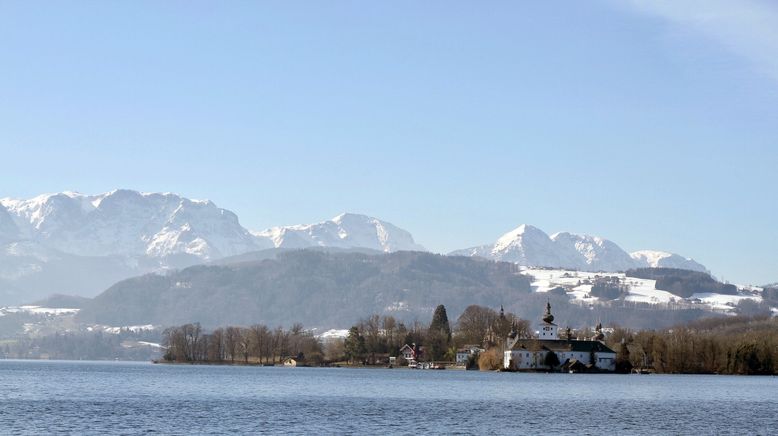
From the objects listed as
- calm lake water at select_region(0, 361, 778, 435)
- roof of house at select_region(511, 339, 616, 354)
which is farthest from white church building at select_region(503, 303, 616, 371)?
calm lake water at select_region(0, 361, 778, 435)

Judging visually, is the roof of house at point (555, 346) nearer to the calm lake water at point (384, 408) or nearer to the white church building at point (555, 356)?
the white church building at point (555, 356)

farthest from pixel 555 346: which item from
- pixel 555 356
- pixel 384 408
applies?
pixel 384 408

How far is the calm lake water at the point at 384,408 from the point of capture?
78188mm

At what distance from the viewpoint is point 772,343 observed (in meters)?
190

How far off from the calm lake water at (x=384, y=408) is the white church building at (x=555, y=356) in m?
51.2

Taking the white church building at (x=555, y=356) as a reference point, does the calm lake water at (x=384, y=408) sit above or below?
below

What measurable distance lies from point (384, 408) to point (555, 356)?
342ft

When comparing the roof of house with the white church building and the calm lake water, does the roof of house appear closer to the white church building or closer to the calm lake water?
the white church building

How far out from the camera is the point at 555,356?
196 meters

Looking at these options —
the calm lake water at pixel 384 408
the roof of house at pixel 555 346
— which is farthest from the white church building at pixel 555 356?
the calm lake water at pixel 384 408

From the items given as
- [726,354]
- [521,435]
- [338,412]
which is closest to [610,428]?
[521,435]

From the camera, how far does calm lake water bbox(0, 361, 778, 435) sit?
78188 mm

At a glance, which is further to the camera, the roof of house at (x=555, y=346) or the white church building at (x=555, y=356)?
the roof of house at (x=555, y=346)

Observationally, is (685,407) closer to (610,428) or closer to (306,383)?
(610,428)
